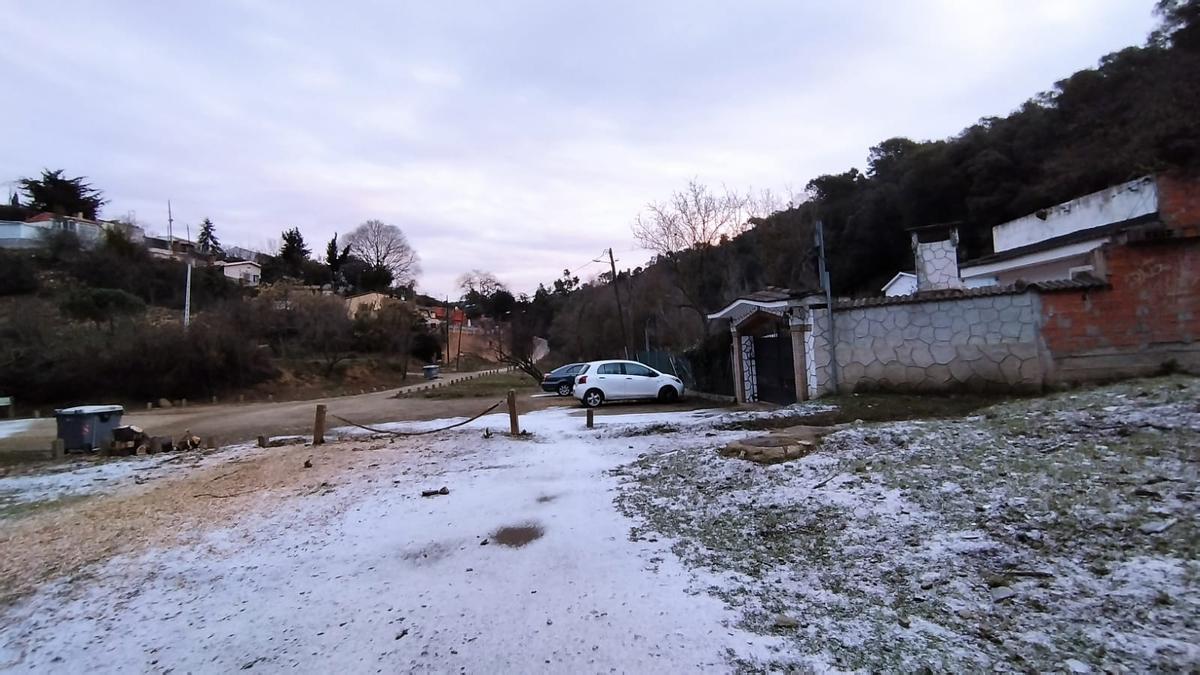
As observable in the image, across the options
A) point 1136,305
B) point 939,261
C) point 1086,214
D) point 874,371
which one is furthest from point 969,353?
point 1086,214

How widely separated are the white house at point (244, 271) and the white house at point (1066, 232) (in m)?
66.0

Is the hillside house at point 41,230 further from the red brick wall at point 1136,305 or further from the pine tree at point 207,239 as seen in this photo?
the red brick wall at point 1136,305

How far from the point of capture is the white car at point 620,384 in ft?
65.5

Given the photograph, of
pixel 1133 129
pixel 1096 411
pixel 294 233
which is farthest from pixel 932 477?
pixel 294 233

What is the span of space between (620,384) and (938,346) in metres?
9.75

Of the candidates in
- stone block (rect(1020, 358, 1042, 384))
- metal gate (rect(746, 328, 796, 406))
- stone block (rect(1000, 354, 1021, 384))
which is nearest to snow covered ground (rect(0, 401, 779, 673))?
stone block (rect(1000, 354, 1021, 384))

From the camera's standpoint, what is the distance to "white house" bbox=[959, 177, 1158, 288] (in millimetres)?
14906

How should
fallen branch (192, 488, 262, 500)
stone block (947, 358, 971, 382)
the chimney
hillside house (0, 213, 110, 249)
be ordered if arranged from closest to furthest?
fallen branch (192, 488, 262, 500), stone block (947, 358, 971, 382), the chimney, hillside house (0, 213, 110, 249)

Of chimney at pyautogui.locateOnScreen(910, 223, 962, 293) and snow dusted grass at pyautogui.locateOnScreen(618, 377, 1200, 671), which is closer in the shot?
snow dusted grass at pyautogui.locateOnScreen(618, 377, 1200, 671)

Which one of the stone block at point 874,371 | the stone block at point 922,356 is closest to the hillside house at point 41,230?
the stone block at point 874,371

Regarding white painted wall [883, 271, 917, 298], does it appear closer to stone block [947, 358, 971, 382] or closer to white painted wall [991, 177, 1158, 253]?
white painted wall [991, 177, 1158, 253]

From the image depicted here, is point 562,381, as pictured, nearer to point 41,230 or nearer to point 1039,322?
point 1039,322

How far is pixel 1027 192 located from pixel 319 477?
115ft

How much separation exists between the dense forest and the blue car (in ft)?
21.0
